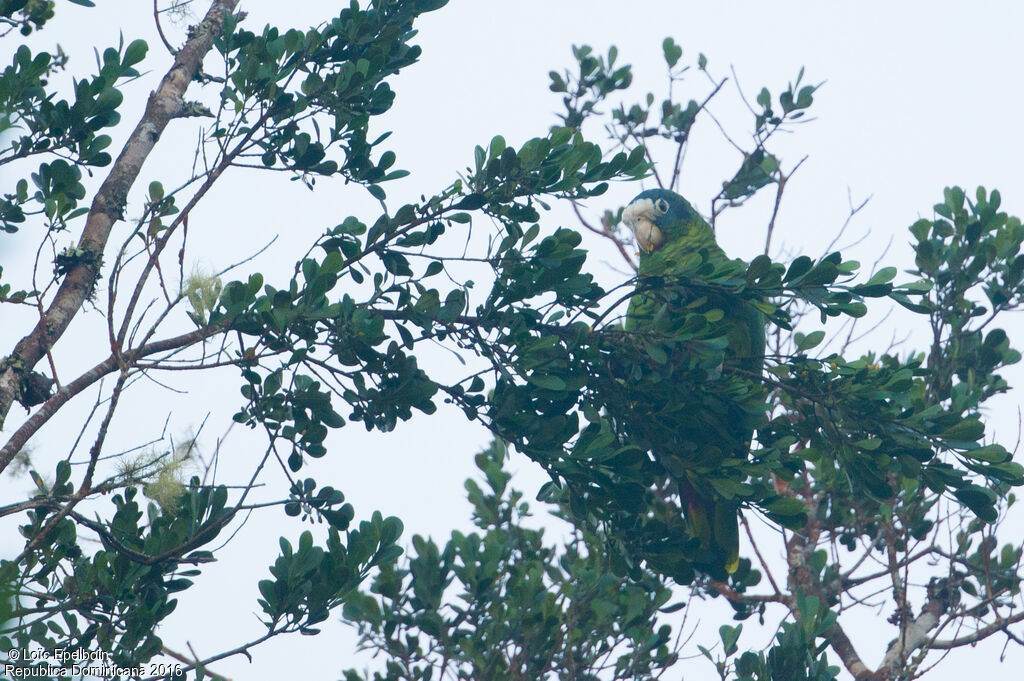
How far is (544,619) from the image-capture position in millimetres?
4012

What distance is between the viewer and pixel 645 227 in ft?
17.4

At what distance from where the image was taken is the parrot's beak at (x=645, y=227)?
5.30 meters

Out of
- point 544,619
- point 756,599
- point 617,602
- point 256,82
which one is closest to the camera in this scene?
point 256,82

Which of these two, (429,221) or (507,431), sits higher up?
(429,221)

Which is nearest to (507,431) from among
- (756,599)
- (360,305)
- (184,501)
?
(360,305)

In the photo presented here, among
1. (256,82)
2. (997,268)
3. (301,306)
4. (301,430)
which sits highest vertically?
(997,268)

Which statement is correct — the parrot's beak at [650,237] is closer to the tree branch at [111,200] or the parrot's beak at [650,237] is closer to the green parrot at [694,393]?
the green parrot at [694,393]

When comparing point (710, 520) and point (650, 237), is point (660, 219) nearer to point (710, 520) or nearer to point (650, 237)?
point (650, 237)

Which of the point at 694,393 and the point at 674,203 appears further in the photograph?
the point at 674,203

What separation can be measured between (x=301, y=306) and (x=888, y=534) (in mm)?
3339

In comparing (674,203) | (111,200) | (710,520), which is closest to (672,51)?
(674,203)

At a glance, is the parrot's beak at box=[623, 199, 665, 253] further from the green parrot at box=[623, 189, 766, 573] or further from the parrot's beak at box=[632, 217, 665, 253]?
the green parrot at box=[623, 189, 766, 573]

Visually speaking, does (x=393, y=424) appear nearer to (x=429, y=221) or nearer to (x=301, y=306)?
(x=301, y=306)

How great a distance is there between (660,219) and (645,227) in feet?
0.32
